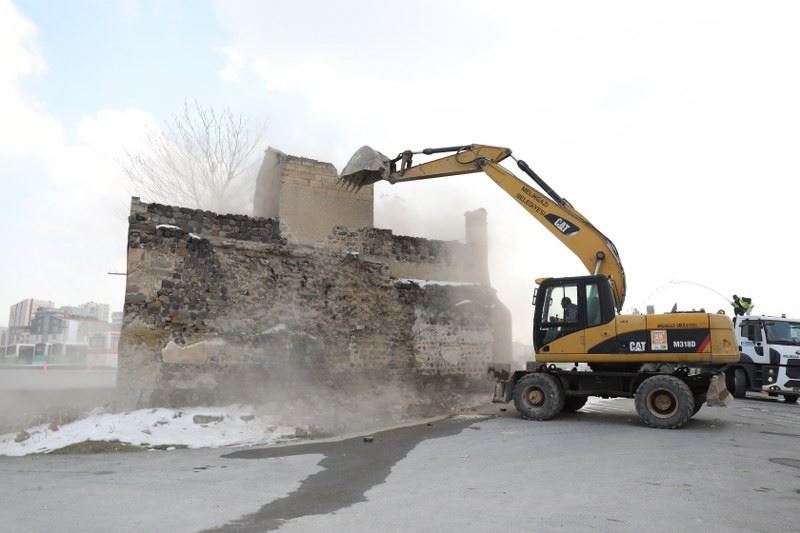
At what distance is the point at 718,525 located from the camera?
4105 millimetres

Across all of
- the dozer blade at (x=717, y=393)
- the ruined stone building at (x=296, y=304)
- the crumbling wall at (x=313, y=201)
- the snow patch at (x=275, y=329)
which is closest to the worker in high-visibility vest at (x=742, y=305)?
the ruined stone building at (x=296, y=304)

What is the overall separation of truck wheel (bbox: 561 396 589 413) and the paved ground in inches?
72.9

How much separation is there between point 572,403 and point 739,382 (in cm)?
800

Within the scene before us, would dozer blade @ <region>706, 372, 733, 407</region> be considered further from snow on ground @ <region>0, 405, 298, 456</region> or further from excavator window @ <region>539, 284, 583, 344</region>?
snow on ground @ <region>0, 405, 298, 456</region>

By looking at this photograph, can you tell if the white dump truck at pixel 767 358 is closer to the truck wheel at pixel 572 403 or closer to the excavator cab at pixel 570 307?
the truck wheel at pixel 572 403

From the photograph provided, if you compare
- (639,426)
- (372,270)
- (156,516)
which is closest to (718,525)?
(156,516)

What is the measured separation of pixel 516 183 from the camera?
11297 millimetres

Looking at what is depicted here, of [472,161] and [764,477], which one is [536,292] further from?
[764,477]

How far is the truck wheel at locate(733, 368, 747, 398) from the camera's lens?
1557cm

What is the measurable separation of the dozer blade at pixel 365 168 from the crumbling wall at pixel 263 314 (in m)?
1.71

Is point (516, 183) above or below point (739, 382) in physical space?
above

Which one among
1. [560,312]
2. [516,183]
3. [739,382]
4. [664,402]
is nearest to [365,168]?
[516,183]

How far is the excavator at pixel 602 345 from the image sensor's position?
8859 mm

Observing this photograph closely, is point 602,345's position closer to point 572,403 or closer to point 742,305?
point 572,403
